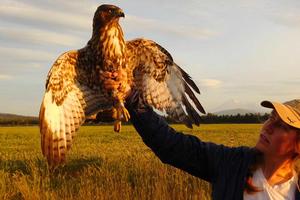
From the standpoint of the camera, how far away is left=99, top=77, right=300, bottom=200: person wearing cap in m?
3.29

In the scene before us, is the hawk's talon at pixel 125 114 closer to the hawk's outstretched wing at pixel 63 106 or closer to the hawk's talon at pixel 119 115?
the hawk's talon at pixel 119 115

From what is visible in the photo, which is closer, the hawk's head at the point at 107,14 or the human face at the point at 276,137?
the human face at the point at 276,137

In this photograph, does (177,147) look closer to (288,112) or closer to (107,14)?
(288,112)

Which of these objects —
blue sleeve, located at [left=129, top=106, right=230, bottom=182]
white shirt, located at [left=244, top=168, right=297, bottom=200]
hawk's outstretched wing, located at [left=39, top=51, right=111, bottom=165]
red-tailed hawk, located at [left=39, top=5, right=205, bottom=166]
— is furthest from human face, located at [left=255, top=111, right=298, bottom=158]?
hawk's outstretched wing, located at [left=39, top=51, right=111, bottom=165]

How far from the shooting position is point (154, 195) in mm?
8234

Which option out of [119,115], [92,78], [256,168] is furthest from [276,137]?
[92,78]

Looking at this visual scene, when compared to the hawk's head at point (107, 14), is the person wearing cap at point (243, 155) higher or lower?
lower

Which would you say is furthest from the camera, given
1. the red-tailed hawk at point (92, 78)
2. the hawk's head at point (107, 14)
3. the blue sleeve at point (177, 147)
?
the hawk's head at point (107, 14)

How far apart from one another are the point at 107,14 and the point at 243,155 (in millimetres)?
1627

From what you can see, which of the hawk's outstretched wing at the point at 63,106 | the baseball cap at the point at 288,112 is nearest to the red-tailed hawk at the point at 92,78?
the hawk's outstretched wing at the point at 63,106

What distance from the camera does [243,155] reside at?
350 centimetres

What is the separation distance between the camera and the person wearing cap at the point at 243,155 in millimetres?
3285

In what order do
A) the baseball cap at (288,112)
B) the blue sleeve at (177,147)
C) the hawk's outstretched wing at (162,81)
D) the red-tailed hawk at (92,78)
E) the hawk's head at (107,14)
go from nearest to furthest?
the baseball cap at (288,112) → the blue sleeve at (177,147) → the red-tailed hawk at (92,78) → the hawk's head at (107,14) → the hawk's outstretched wing at (162,81)

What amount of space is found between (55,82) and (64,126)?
16.4 inches
